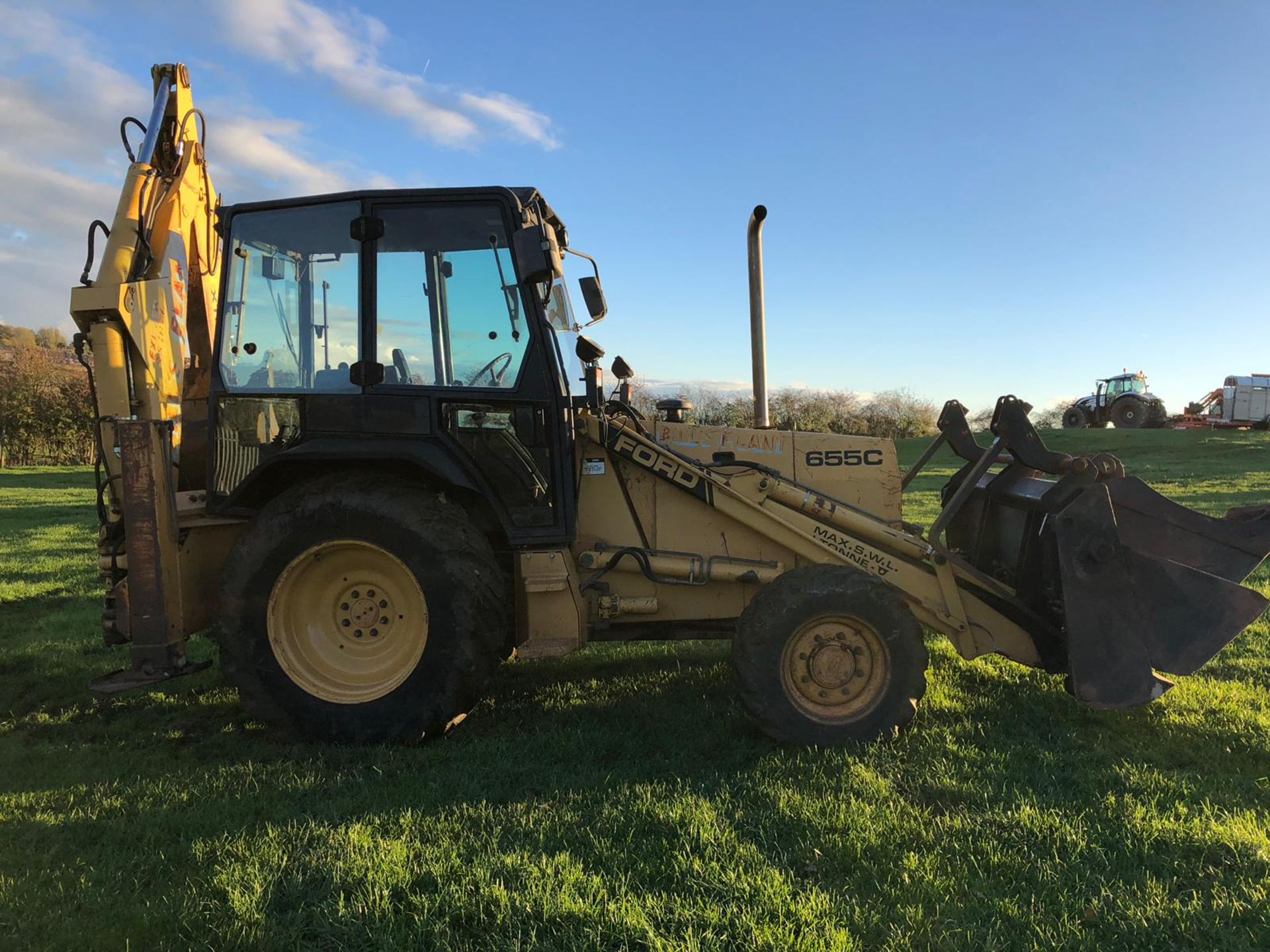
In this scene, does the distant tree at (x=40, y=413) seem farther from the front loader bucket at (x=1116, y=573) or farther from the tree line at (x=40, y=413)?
the front loader bucket at (x=1116, y=573)

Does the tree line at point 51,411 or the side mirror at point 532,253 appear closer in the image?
the side mirror at point 532,253

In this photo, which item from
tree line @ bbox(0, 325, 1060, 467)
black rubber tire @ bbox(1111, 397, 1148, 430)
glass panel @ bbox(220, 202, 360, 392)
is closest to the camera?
glass panel @ bbox(220, 202, 360, 392)

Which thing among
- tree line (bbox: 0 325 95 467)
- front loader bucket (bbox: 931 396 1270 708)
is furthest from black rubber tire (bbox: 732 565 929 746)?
tree line (bbox: 0 325 95 467)

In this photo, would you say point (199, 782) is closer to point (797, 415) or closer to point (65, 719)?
point (65, 719)

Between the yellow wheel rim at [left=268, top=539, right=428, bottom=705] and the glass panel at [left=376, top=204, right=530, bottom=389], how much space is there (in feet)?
3.39

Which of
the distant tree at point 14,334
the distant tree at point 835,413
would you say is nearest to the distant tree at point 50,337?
the distant tree at point 14,334

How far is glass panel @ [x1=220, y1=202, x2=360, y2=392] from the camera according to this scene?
396cm

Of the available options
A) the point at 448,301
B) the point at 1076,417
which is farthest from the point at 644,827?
the point at 1076,417

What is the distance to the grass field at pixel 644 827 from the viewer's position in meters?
2.40

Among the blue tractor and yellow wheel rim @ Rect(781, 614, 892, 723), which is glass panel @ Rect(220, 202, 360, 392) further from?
the blue tractor

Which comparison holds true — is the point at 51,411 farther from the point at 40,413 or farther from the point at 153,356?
the point at 153,356

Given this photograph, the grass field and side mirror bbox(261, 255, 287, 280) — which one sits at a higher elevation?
side mirror bbox(261, 255, 287, 280)

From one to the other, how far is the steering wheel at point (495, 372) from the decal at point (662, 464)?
72 centimetres

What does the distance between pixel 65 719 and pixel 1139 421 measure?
35399 millimetres
